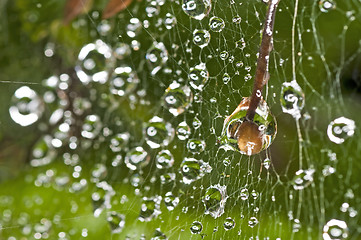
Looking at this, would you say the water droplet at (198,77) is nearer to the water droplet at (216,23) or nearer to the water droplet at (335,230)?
the water droplet at (216,23)

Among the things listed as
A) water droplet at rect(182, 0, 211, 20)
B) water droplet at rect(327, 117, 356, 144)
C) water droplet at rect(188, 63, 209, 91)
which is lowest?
water droplet at rect(327, 117, 356, 144)

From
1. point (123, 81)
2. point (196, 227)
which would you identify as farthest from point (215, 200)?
point (123, 81)

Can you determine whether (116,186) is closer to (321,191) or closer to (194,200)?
(194,200)

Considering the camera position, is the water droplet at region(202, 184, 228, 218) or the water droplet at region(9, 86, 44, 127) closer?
the water droplet at region(9, 86, 44, 127)

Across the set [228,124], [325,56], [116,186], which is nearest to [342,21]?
[325,56]

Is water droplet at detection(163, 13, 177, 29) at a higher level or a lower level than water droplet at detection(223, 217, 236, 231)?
higher

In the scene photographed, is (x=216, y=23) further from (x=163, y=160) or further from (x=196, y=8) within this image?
(x=163, y=160)

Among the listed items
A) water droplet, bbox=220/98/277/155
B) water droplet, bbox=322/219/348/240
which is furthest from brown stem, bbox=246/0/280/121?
water droplet, bbox=322/219/348/240

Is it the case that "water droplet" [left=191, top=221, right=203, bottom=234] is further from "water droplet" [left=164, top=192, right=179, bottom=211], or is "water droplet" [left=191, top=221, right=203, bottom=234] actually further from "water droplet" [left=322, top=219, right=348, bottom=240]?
"water droplet" [left=322, top=219, right=348, bottom=240]
